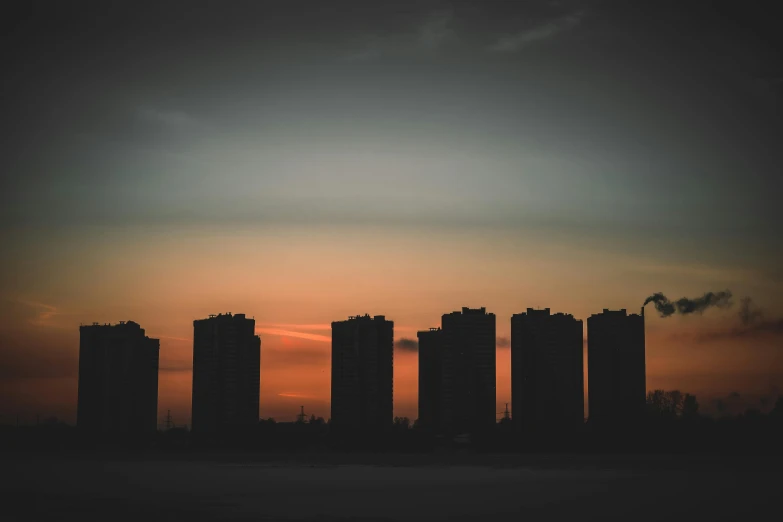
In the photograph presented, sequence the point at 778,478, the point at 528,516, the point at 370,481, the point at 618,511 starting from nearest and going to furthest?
the point at 528,516 → the point at 618,511 → the point at 370,481 → the point at 778,478

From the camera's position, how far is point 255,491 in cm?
10325

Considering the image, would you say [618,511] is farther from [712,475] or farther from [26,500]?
[712,475]

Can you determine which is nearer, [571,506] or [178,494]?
[571,506]

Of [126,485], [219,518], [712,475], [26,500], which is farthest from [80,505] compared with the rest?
[712,475]

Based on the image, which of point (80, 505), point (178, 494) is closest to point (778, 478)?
point (178, 494)

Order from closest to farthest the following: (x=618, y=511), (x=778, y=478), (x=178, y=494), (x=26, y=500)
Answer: (x=618, y=511) → (x=26, y=500) → (x=178, y=494) → (x=778, y=478)

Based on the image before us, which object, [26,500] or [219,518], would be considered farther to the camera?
[26,500]

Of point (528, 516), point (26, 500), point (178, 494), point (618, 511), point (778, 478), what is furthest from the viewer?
point (778, 478)

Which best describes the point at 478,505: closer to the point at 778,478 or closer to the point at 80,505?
the point at 80,505

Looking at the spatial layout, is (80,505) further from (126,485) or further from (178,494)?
(126,485)

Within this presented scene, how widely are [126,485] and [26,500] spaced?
26.0m

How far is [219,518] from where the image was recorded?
70.3 metres

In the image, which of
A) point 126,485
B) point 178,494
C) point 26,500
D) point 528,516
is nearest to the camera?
point 528,516

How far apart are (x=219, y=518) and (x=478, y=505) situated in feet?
84.1
